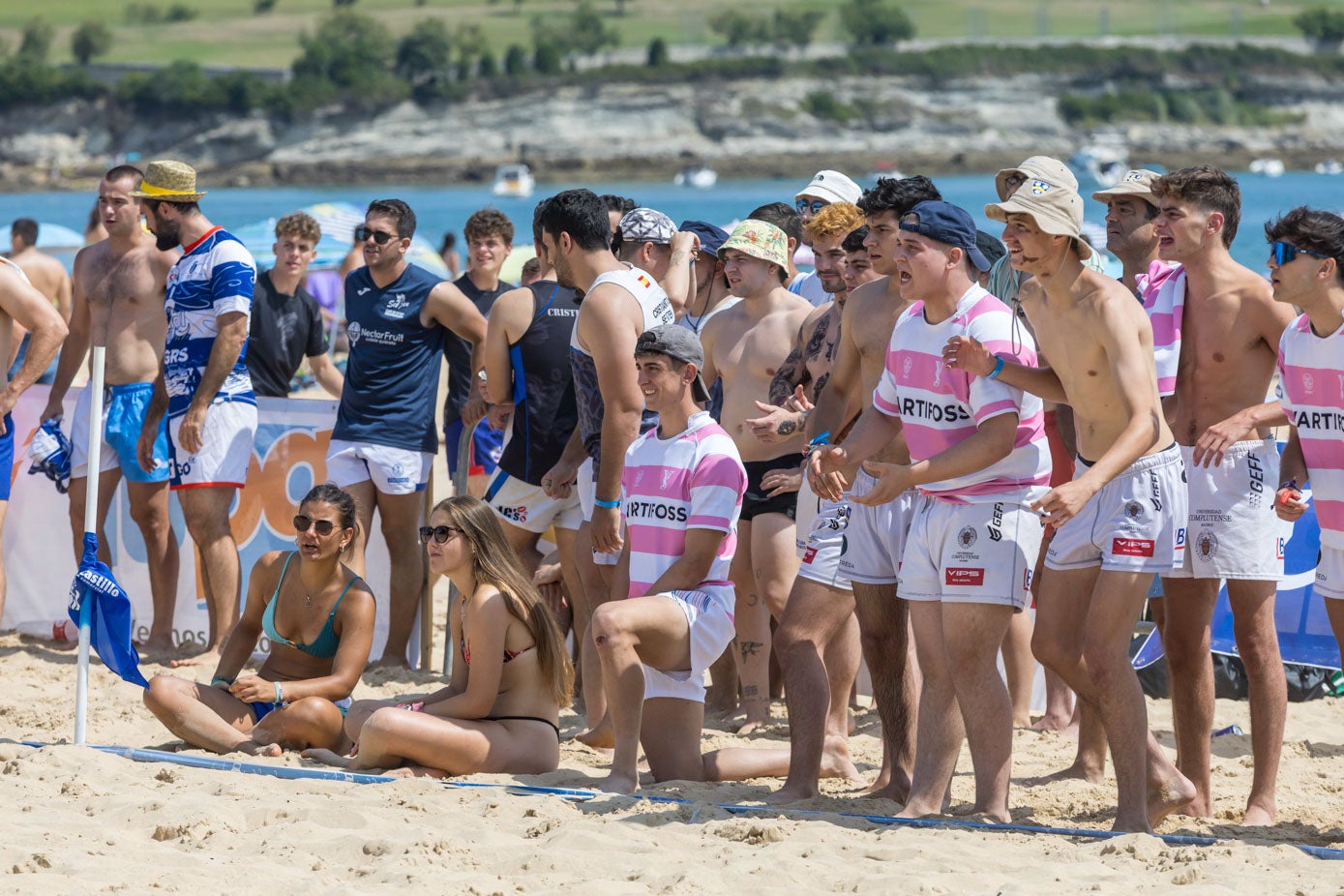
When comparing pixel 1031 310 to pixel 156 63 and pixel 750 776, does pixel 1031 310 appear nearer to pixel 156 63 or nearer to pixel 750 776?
pixel 750 776

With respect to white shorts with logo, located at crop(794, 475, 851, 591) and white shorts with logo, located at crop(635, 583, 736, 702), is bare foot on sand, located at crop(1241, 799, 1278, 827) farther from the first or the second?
white shorts with logo, located at crop(635, 583, 736, 702)

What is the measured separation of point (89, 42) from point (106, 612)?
137 m

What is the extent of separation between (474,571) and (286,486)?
256cm

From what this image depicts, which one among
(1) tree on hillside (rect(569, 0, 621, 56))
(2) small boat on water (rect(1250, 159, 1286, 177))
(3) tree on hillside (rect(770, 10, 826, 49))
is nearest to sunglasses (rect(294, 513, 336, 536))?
(2) small boat on water (rect(1250, 159, 1286, 177))

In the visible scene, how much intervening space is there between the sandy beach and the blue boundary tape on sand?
0.13ft

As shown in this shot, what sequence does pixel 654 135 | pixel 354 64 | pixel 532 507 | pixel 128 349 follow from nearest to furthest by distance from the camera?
pixel 532 507
pixel 128 349
pixel 654 135
pixel 354 64

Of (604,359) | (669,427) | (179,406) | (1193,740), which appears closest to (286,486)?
(179,406)

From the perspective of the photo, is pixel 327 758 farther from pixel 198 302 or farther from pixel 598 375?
pixel 198 302

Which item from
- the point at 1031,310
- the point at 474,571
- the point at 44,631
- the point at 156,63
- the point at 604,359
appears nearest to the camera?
the point at 1031,310

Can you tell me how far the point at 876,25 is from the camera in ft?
476

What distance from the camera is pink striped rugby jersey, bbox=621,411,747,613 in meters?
5.16


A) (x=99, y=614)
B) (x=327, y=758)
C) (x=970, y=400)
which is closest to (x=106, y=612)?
(x=99, y=614)

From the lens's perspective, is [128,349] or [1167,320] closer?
[1167,320]

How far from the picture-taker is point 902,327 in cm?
477
